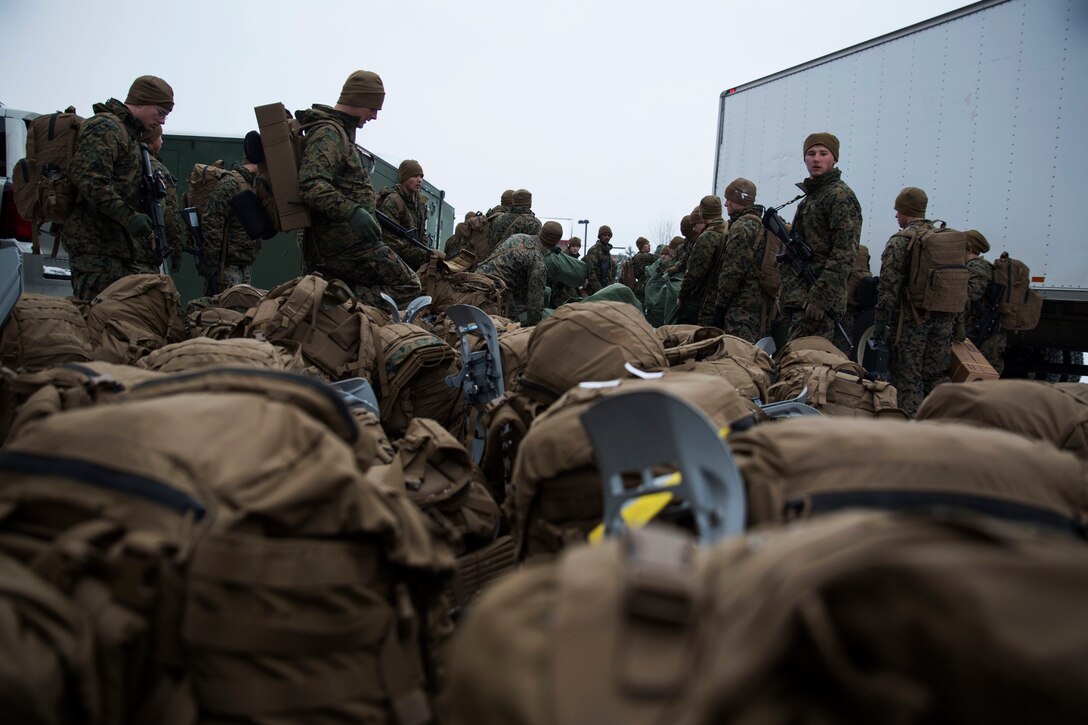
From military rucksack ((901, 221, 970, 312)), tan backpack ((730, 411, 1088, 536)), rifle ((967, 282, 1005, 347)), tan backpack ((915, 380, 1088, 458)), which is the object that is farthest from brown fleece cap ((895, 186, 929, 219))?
tan backpack ((730, 411, 1088, 536))

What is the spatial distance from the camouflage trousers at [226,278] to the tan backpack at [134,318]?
281 cm

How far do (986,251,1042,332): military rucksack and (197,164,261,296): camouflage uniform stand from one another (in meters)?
7.17

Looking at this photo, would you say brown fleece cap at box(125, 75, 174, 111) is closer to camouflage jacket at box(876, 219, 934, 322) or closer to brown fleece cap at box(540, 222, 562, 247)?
brown fleece cap at box(540, 222, 562, 247)

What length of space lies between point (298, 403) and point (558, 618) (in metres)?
0.87

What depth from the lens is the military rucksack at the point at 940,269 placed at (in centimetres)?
633

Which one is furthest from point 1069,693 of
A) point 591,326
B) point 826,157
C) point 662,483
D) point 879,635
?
point 826,157

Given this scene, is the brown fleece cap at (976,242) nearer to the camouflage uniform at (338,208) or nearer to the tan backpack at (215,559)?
the camouflage uniform at (338,208)

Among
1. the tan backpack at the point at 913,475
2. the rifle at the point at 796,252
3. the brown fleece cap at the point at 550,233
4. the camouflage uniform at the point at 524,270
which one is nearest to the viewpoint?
the tan backpack at the point at 913,475

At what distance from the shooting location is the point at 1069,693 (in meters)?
0.72

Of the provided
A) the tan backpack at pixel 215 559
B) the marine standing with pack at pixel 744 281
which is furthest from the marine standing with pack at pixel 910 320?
the tan backpack at pixel 215 559

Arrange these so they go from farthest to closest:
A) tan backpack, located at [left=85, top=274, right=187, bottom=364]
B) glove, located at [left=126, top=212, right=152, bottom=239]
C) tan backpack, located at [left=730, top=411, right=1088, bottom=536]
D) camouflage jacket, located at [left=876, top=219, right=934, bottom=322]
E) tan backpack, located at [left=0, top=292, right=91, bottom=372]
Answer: camouflage jacket, located at [left=876, top=219, right=934, bottom=322]
glove, located at [left=126, top=212, right=152, bottom=239]
tan backpack, located at [left=85, top=274, right=187, bottom=364]
tan backpack, located at [left=0, top=292, right=91, bottom=372]
tan backpack, located at [left=730, top=411, right=1088, bottom=536]

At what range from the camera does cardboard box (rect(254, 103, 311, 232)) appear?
15.6ft

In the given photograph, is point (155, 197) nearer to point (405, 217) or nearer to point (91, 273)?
point (91, 273)

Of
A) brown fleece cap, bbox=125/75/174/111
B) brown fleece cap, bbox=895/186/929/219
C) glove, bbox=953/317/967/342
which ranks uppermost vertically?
brown fleece cap, bbox=125/75/174/111
